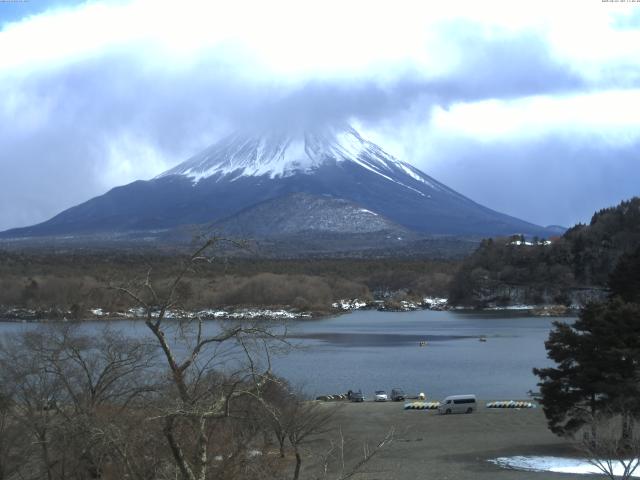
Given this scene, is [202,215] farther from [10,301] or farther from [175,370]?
[175,370]

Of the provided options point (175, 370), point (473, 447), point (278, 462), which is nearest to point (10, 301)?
point (473, 447)

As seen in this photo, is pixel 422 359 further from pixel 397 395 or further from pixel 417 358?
pixel 397 395

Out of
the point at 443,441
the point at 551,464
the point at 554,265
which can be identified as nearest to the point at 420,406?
the point at 443,441

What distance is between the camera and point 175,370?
20.4ft

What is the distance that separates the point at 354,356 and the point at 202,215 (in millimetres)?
142532

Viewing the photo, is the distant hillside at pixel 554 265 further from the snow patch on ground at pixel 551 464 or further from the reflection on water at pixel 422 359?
the snow patch on ground at pixel 551 464

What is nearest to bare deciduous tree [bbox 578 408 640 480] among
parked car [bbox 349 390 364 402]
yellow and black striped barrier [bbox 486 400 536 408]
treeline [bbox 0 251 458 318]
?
yellow and black striped barrier [bbox 486 400 536 408]

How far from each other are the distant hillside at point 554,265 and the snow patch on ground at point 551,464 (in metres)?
63.8

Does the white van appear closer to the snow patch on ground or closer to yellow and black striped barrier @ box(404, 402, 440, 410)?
yellow and black striped barrier @ box(404, 402, 440, 410)

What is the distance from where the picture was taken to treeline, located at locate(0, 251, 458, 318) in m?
69.4

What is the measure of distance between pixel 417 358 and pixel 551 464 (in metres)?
25.0

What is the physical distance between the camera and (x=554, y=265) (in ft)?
290

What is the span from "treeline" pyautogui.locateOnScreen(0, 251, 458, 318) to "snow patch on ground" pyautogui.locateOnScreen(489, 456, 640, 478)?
3489cm

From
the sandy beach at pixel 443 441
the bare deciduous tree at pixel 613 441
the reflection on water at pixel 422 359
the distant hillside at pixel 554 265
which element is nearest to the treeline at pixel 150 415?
the sandy beach at pixel 443 441
